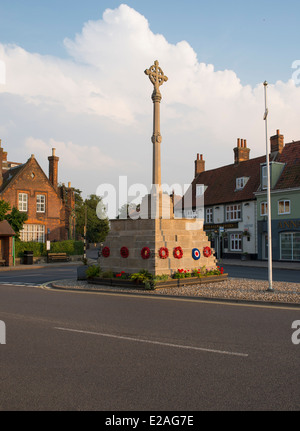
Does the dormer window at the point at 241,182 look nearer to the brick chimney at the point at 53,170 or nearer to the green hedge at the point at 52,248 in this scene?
the green hedge at the point at 52,248

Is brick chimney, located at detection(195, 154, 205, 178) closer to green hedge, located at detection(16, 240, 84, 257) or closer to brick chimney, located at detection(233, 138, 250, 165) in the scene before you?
brick chimney, located at detection(233, 138, 250, 165)

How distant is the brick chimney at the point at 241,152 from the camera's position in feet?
153

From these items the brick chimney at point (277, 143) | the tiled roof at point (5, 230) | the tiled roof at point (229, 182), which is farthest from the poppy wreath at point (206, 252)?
the brick chimney at point (277, 143)

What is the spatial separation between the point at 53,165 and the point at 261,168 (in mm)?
22905

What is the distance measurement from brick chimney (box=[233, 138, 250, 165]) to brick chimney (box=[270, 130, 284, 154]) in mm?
6233

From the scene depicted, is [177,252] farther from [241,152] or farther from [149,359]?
[241,152]

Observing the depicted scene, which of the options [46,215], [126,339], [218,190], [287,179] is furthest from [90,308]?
[218,190]

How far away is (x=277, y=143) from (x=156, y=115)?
25871mm

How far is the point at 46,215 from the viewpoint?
43969 millimetres

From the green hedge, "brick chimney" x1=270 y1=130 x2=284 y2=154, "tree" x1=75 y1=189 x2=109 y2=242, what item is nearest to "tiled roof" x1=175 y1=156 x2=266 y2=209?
"brick chimney" x1=270 y1=130 x2=284 y2=154

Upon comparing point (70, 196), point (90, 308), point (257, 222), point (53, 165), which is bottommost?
point (90, 308)

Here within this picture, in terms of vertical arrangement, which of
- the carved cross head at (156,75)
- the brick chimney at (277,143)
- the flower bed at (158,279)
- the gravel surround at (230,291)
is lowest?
the gravel surround at (230,291)

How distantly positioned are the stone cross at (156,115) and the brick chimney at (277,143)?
24935 mm
